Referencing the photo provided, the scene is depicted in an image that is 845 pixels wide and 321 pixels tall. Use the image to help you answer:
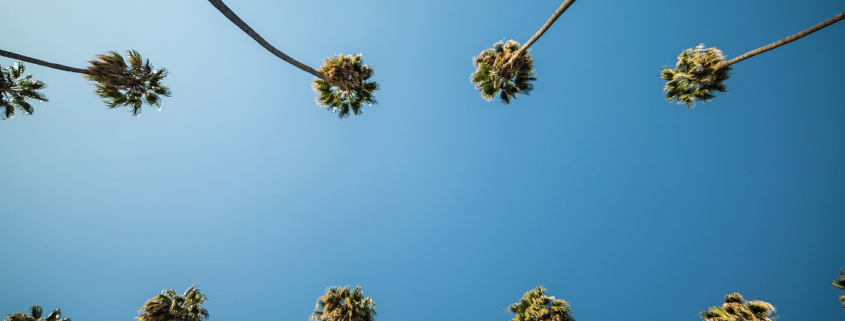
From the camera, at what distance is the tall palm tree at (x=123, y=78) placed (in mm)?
11578

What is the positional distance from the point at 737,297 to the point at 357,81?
23551mm

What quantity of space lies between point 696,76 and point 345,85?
54.1ft

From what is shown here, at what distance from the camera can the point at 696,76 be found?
43.3ft

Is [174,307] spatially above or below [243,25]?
below

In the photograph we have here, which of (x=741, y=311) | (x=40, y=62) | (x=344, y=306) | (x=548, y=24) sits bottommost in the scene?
(x=741, y=311)

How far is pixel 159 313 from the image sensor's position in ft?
51.6

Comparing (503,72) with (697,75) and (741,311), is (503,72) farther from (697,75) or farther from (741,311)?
(741,311)

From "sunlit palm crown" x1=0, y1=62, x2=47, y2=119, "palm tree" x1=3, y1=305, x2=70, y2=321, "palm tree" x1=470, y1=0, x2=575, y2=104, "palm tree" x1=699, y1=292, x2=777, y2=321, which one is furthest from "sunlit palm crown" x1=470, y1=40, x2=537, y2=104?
"palm tree" x1=3, y1=305, x2=70, y2=321

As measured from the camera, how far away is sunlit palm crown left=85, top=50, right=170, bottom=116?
11812 mm

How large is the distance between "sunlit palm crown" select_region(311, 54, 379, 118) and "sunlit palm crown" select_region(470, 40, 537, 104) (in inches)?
224

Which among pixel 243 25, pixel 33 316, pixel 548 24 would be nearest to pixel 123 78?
pixel 243 25

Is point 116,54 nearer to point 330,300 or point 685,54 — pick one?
point 330,300

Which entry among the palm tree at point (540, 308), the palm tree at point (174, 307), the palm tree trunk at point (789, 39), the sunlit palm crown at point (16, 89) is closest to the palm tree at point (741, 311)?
the palm tree at point (540, 308)

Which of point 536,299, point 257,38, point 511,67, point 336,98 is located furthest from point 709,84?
point 257,38
